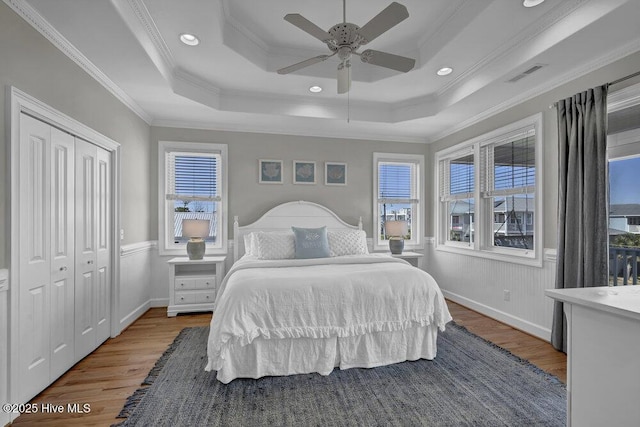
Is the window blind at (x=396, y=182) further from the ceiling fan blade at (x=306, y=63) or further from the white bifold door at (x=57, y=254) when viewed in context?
the white bifold door at (x=57, y=254)

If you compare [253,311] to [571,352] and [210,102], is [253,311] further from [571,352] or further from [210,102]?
[210,102]

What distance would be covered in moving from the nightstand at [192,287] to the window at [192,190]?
435 millimetres

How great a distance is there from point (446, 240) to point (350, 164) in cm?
193

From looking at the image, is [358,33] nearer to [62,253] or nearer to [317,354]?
[317,354]

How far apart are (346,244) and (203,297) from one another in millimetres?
1964

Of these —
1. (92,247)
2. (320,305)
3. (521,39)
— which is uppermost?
(521,39)

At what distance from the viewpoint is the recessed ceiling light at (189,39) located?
2715mm

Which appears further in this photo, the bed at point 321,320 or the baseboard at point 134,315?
the baseboard at point 134,315

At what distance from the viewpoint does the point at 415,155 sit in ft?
17.4

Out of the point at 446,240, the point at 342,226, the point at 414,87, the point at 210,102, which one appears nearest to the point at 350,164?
the point at 342,226

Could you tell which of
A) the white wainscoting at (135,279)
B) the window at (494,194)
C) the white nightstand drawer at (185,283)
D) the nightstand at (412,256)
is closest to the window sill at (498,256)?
the window at (494,194)

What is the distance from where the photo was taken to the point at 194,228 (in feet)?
13.7


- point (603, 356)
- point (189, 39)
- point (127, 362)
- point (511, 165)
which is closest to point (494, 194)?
point (511, 165)

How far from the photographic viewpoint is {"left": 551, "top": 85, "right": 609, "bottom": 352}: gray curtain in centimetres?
257
